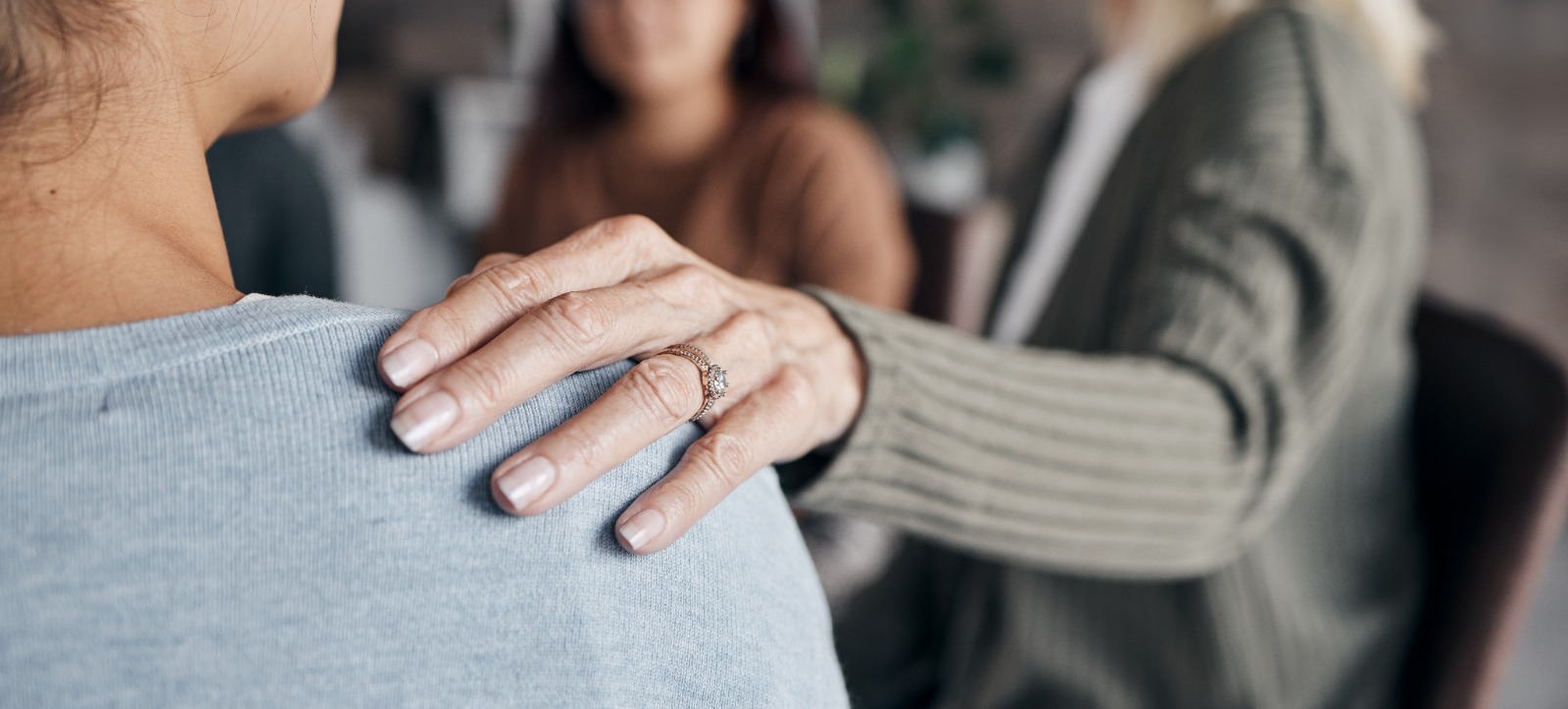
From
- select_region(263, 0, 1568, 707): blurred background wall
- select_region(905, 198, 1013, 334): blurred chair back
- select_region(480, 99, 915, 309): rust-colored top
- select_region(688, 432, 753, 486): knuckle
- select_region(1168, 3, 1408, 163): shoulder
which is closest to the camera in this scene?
select_region(688, 432, 753, 486): knuckle

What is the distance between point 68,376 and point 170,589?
7 cm

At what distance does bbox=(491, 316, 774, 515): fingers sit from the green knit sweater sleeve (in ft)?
0.62

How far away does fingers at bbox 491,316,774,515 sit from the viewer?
341 millimetres

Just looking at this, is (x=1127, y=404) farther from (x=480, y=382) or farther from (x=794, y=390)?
(x=480, y=382)

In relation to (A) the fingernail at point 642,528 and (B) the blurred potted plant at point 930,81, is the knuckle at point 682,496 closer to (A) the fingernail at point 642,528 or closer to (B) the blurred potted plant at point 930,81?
(A) the fingernail at point 642,528

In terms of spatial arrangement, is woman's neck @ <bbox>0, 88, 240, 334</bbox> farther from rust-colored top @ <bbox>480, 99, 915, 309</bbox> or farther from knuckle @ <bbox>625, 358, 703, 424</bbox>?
rust-colored top @ <bbox>480, 99, 915, 309</bbox>

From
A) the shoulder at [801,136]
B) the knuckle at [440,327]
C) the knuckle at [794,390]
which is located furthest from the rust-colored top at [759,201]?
the knuckle at [440,327]

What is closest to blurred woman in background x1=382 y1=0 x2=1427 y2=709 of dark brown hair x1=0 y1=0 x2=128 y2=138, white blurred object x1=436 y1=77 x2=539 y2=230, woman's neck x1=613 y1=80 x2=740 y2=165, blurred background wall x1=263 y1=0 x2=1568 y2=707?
dark brown hair x1=0 y1=0 x2=128 y2=138

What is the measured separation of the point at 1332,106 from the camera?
72 centimetres

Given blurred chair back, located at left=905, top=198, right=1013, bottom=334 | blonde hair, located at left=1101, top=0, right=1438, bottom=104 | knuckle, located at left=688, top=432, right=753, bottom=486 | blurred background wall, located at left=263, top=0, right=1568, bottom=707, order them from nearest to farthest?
knuckle, located at left=688, top=432, right=753, bottom=486
blonde hair, located at left=1101, top=0, right=1438, bottom=104
blurred chair back, located at left=905, top=198, right=1013, bottom=334
blurred background wall, located at left=263, top=0, right=1568, bottom=707

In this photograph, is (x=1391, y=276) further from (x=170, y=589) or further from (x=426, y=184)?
(x=426, y=184)

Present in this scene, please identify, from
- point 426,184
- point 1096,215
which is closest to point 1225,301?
point 1096,215

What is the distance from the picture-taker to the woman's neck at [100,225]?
1.10 feet

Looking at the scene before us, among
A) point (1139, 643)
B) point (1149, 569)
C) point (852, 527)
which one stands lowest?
point (852, 527)
